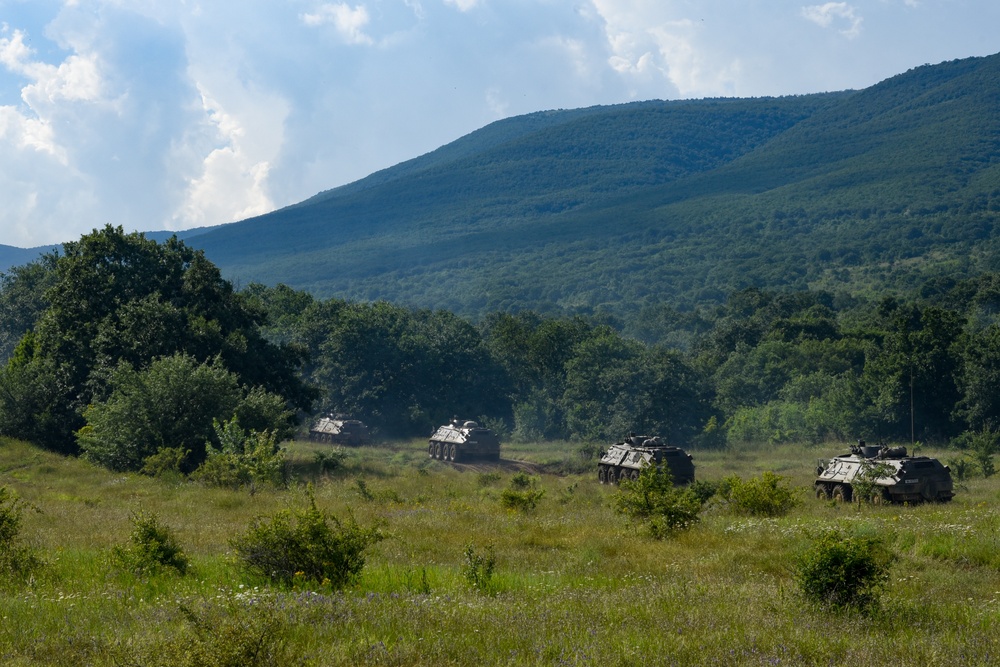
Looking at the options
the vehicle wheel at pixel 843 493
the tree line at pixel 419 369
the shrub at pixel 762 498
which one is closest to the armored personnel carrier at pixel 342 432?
the tree line at pixel 419 369

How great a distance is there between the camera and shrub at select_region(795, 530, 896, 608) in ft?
36.7

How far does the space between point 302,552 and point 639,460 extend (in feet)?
87.7

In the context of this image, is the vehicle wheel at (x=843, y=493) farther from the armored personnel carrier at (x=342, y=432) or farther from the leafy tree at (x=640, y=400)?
the armored personnel carrier at (x=342, y=432)

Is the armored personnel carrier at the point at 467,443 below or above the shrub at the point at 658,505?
below

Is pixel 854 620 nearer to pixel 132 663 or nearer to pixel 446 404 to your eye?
pixel 132 663

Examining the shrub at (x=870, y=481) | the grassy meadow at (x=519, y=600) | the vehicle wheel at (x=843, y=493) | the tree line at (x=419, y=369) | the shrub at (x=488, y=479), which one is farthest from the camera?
the shrub at (x=488, y=479)

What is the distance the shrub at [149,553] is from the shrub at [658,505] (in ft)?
27.9

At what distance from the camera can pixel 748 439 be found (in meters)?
60.9

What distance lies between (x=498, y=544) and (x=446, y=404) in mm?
58549

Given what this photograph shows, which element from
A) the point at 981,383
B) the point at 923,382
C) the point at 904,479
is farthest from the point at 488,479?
the point at 923,382

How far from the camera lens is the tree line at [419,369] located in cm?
3550

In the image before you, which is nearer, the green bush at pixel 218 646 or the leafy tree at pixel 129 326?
the green bush at pixel 218 646

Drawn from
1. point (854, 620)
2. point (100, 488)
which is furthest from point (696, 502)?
point (100, 488)

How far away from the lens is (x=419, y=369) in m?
76.2
